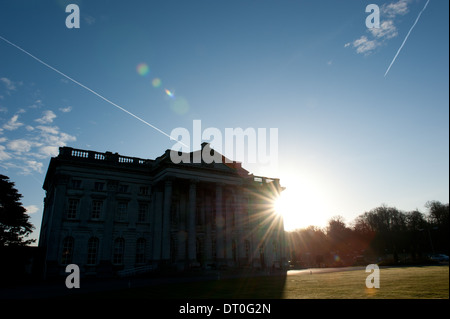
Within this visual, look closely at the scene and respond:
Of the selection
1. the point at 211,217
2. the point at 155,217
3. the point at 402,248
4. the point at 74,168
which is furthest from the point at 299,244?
the point at 74,168

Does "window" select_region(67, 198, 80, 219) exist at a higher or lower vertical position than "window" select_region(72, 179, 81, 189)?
lower

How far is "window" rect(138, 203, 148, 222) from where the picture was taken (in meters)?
40.7

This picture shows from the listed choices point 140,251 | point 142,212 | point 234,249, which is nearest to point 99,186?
point 142,212

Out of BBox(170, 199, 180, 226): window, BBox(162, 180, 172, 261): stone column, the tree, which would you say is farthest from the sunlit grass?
the tree

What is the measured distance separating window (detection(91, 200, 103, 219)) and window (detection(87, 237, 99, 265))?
272cm

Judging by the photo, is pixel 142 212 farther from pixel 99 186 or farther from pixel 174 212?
pixel 99 186

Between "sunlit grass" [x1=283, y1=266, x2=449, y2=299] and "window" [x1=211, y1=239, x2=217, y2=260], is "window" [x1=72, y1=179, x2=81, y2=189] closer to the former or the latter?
"window" [x1=211, y1=239, x2=217, y2=260]

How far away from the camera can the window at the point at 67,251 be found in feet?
114

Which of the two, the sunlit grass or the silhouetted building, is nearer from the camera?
the sunlit grass

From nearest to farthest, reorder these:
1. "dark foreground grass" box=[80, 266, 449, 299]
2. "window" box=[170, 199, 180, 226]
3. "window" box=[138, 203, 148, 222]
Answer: "dark foreground grass" box=[80, 266, 449, 299]
"window" box=[138, 203, 148, 222]
"window" box=[170, 199, 180, 226]

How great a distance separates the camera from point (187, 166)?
41.1 meters

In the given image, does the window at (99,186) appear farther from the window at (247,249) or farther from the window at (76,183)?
the window at (247,249)

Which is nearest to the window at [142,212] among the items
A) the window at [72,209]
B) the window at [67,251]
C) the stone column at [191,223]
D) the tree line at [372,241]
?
the stone column at [191,223]
